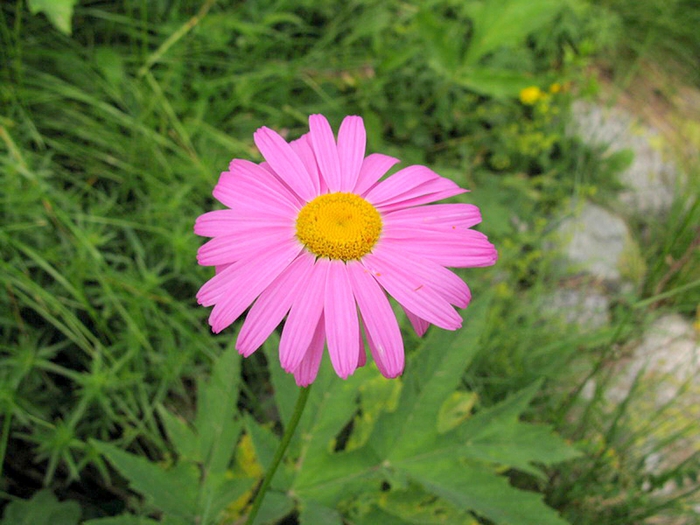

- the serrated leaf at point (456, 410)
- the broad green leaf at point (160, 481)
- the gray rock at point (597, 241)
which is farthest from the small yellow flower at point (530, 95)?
the broad green leaf at point (160, 481)

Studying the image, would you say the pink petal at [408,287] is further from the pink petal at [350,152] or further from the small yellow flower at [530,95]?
the small yellow flower at [530,95]

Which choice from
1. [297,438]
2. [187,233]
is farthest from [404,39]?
[297,438]

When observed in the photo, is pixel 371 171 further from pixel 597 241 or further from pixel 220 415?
pixel 597 241

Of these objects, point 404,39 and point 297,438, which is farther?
point 404,39

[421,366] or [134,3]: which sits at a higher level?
[134,3]

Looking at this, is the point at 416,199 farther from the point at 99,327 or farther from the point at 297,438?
the point at 99,327
